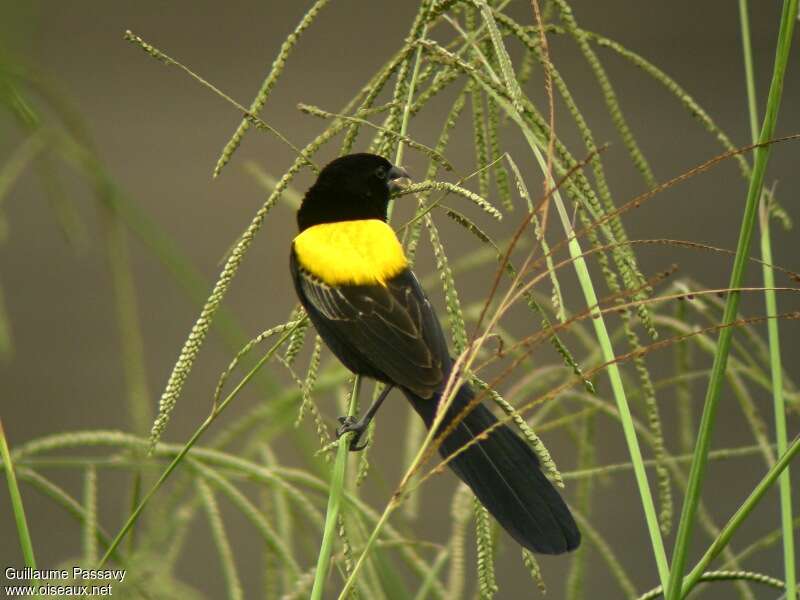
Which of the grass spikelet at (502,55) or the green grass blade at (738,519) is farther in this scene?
the grass spikelet at (502,55)

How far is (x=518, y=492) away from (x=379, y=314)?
44 cm

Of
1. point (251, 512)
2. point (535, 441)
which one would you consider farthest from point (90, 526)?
point (535, 441)

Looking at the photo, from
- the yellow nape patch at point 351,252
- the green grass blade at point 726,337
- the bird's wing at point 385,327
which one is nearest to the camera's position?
the green grass blade at point 726,337

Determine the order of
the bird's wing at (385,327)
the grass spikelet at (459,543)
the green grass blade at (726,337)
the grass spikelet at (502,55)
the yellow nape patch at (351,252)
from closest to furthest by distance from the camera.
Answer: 1. the green grass blade at (726,337)
2. the grass spikelet at (502,55)
3. the grass spikelet at (459,543)
4. the bird's wing at (385,327)
5. the yellow nape patch at (351,252)

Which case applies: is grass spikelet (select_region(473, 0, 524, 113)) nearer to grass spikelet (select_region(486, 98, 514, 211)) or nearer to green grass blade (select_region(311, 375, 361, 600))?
grass spikelet (select_region(486, 98, 514, 211))

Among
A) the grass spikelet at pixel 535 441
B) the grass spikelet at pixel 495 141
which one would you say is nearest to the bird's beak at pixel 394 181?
the grass spikelet at pixel 495 141

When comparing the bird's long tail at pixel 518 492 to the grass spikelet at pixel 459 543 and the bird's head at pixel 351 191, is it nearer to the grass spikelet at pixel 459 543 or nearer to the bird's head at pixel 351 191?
the grass spikelet at pixel 459 543

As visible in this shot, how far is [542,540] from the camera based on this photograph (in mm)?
728

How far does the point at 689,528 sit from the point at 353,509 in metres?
0.42

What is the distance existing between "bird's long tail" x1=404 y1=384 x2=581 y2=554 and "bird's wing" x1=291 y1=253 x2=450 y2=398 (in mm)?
255

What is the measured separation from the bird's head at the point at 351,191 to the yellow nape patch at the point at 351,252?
0.6 inches

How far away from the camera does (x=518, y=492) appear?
786 mm

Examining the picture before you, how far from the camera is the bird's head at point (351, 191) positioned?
1.32 m

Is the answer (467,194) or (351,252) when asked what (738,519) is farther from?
(351,252)
